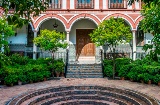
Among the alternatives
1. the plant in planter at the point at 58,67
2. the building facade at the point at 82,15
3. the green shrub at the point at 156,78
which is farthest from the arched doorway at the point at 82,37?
the green shrub at the point at 156,78

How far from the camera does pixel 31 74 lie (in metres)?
12.9

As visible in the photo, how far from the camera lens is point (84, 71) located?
50.4 feet

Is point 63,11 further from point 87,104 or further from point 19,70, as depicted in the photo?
point 87,104

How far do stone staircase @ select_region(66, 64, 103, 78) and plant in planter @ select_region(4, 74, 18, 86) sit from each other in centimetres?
369

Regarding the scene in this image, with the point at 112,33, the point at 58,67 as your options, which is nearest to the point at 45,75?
the point at 58,67

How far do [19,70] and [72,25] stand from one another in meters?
7.94

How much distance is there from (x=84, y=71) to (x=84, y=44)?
17.6 feet

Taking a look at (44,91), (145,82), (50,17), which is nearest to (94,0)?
(50,17)

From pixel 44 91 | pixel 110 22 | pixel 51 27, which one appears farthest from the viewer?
pixel 51 27

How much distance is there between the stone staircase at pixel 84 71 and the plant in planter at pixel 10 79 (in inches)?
145

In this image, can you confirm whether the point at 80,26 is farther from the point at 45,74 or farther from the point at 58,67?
the point at 45,74

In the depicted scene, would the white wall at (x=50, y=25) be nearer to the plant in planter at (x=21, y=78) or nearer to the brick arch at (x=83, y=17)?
the brick arch at (x=83, y=17)

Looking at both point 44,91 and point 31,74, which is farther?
point 31,74

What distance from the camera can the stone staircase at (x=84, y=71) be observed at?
581 inches
